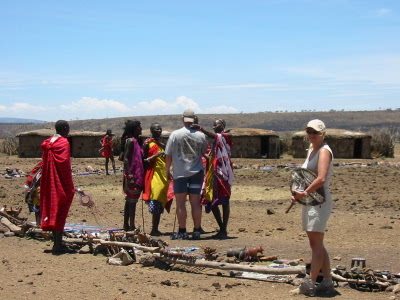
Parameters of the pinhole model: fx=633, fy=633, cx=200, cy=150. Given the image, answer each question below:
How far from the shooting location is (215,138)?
9.09 metres

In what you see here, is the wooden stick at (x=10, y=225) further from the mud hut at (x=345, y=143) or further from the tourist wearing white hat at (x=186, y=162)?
the mud hut at (x=345, y=143)

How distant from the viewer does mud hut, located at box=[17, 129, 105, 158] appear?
3169 cm

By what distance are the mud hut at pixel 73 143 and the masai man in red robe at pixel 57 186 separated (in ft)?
77.9

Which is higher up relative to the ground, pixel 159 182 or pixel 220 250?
pixel 159 182

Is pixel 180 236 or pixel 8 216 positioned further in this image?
pixel 8 216

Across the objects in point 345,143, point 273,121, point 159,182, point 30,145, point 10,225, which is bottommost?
point 10,225

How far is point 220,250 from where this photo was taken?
26.0ft

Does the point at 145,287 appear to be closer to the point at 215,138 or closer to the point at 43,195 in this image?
the point at 43,195

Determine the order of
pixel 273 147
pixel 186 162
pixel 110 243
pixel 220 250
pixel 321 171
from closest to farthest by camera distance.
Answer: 1. pixel 321 171
2. pixel 110 243
3. pixel 220 250
4. pixel 186 162
5. pixel 273 147

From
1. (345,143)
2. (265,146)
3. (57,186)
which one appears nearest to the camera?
(57,186)

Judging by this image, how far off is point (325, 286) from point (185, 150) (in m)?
3.46

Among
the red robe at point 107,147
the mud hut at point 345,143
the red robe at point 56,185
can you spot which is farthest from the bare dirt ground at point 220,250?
the mud hut at point 345,143

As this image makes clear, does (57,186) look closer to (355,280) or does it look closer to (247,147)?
(355,280)

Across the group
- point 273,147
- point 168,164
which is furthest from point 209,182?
point 273,147
